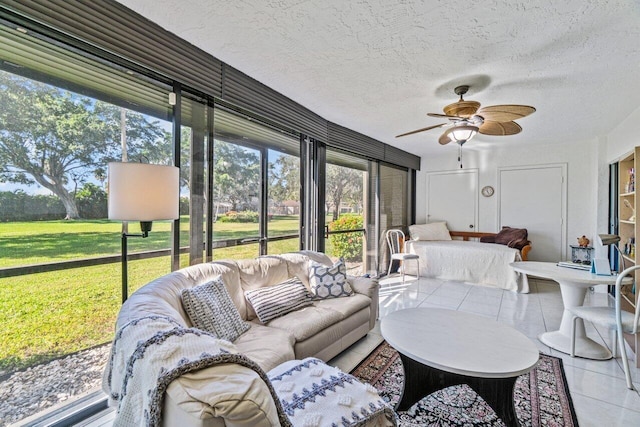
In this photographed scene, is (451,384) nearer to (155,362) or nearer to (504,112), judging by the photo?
(155,362)

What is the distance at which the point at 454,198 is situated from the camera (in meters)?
6.20

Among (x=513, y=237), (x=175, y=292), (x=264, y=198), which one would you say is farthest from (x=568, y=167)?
(x=175, y=292)

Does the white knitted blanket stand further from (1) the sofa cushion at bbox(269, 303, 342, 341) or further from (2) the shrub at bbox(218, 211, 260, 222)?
(2) the shrub at bbox(218, 211, 260, 222)

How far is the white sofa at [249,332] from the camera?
71 cm

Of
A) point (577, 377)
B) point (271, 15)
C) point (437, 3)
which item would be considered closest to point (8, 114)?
point (271, 15)

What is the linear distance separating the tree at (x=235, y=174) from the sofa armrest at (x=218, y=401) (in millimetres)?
2007

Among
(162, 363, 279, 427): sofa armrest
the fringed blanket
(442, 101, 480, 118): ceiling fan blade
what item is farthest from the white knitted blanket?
(442, 101, 480, 118): ceiling fan blade

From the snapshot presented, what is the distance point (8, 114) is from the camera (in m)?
1.44

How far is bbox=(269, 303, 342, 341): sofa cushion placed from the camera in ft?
6.69

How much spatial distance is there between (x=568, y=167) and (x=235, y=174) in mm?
5709

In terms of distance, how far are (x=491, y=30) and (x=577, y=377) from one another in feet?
8.61

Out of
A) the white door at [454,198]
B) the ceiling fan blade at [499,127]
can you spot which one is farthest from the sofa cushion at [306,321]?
the white door at [454,198]

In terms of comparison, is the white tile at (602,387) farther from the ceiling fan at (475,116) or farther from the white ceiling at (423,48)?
the white ceiling at (423,48)

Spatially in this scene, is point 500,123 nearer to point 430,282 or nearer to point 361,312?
point 361,312
